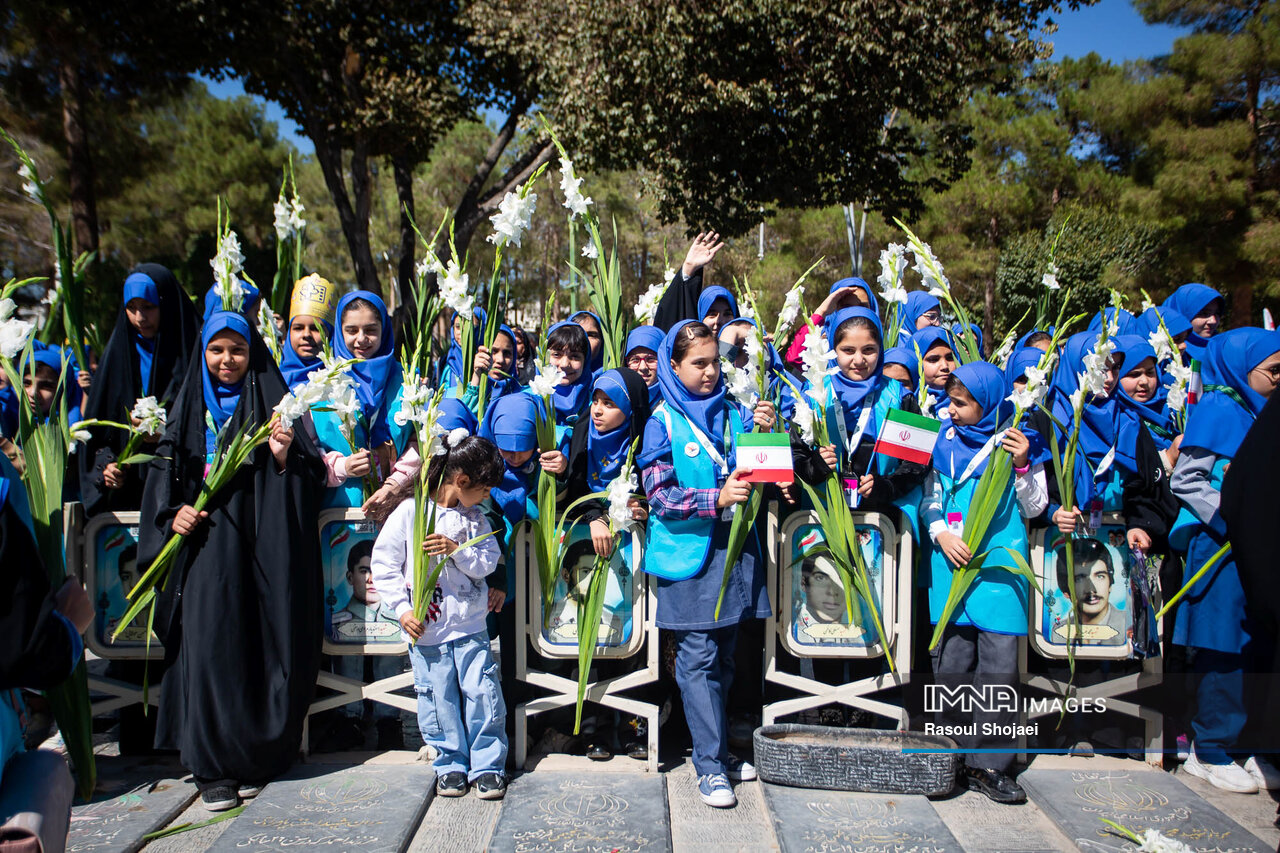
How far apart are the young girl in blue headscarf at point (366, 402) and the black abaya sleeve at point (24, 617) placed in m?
1.83

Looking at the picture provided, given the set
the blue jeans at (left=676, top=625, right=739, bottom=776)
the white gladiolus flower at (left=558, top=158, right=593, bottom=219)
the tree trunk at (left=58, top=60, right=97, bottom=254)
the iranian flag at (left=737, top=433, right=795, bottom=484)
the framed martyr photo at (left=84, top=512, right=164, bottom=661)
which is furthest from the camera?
the tree trunk at (left=58, top=60, right=97, bottom=254)

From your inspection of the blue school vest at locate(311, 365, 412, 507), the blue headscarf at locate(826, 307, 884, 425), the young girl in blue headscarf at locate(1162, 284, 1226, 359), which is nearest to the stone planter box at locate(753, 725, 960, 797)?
the blue headscarf at locate(826, 307, 884, 425)

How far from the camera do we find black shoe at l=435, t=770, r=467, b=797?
3.31m

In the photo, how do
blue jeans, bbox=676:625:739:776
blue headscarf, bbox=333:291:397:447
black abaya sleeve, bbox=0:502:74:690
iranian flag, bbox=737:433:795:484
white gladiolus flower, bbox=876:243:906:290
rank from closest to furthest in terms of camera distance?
black abaya sleeve, bbox=0:502:74:690, iranian flag, bbox=737:433:795:484, blue jeans, bbox=676:625:739:776, blue headscarf, bbox=333:291:397:447, white gladiolus flower, bbox=876:243:906:290

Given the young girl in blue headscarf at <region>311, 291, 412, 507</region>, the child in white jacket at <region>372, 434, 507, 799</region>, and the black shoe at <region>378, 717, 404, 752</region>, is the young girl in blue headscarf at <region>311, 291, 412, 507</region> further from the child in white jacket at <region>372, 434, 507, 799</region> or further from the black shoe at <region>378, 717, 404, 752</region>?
the black shoe at <region>378, 717, 404, 752</region>

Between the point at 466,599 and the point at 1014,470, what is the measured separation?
2214mm

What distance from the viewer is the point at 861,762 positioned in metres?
3.35

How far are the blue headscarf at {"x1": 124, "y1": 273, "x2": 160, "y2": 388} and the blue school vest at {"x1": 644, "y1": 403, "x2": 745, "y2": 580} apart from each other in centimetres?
226

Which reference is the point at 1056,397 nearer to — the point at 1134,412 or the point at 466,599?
the point at 1134,412

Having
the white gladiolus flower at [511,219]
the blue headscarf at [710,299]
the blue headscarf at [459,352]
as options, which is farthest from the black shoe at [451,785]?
the blue headscarf at [710,299]

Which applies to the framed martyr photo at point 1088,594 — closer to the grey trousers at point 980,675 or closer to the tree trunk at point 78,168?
the grey trousers at point 980,675

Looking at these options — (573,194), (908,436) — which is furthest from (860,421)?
(573,194)

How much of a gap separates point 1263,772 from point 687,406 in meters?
2.73

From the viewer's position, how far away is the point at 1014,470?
3418 mm
